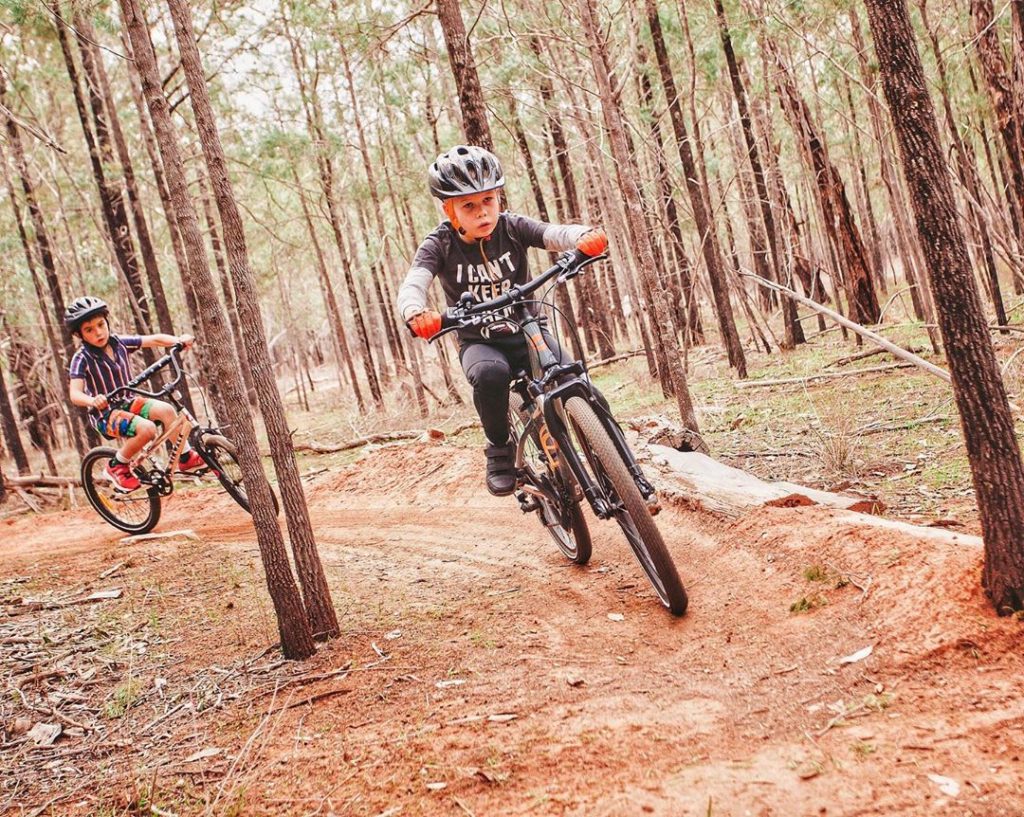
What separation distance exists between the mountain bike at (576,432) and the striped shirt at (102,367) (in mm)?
5206

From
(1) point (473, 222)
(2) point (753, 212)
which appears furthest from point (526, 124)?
(1) point (473, 222)

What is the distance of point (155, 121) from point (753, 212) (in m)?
26.9

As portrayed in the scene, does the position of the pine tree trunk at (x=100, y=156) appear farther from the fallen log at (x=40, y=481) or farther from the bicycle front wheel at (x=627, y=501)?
the bicycle front wheel at (x=627, y=501)

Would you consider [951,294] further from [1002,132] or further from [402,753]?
[1002,132]

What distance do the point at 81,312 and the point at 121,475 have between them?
5.93 feet

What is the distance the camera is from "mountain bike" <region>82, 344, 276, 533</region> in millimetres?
8008

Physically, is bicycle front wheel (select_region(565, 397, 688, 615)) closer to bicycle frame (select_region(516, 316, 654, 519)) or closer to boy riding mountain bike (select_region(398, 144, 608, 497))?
bicycle frame (select_region(516, 316, 654, 519))

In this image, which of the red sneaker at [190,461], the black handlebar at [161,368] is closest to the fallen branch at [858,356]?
the red sneaker at [190,461]

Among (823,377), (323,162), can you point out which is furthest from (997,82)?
(323,162)

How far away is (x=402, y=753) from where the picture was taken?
298 centimetres

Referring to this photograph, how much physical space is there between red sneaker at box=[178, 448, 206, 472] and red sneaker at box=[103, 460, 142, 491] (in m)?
0.55

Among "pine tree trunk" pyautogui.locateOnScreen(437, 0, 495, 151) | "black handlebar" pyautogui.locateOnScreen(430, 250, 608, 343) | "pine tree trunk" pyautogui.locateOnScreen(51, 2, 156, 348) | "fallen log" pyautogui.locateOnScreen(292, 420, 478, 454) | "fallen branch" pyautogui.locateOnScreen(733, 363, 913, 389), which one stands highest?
"pine tree trunk" pyautogui.locateOnScreen(51, 2, 156, 348)

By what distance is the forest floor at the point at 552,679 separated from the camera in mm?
2549

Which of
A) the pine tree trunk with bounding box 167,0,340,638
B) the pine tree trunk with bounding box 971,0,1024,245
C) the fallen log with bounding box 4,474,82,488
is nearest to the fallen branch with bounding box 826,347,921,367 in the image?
the pine tree trunk with bounding box 971,0,1024,245
